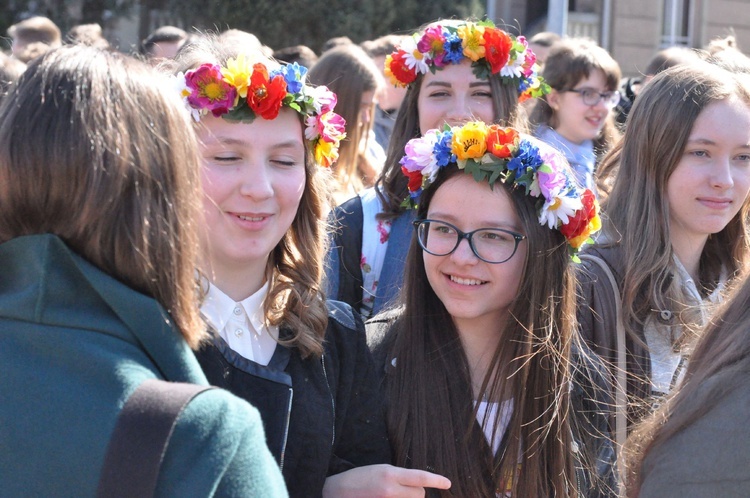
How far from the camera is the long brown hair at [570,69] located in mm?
6090

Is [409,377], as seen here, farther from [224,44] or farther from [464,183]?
[224,44]

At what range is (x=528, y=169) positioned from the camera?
2795 mm

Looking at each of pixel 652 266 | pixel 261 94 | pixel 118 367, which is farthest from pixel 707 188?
pixel 118 367

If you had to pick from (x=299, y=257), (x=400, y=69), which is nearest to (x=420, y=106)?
(x=400, y=69)

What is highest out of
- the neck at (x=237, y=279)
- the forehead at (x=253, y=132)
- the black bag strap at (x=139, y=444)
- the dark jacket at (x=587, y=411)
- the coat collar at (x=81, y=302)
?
the forehead at (x=253, y=132)

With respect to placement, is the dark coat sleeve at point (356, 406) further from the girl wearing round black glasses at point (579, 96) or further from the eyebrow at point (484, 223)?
the girl wearing round black glasses at point (579, 96)

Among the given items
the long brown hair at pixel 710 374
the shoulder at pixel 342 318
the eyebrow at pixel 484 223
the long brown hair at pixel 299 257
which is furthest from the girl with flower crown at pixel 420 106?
the long brown hair at pixel 710 374

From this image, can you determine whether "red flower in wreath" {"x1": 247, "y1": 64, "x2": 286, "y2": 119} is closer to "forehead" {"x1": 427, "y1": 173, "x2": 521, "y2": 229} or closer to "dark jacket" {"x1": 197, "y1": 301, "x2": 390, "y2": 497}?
"dark jacket" {"x1": 197, "y1": 301, "x2": 390, "y2": 497}

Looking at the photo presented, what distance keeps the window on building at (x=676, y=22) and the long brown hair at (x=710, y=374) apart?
15667 millimetres

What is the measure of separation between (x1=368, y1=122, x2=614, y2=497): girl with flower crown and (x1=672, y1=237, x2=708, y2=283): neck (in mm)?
652

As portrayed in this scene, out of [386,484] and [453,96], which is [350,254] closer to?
[453,96]

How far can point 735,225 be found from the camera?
144 inches

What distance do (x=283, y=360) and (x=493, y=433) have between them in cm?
72

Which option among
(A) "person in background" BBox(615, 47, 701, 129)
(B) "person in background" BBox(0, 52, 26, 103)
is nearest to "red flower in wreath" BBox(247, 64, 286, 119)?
(B) "person in background" BBox(0, 52, 26, 103)
